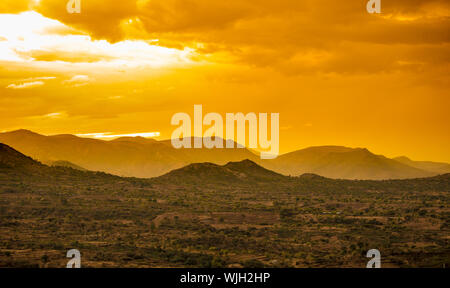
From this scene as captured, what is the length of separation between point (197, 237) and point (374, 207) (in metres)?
36.3

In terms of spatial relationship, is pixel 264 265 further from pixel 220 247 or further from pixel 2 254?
pixel 2 254

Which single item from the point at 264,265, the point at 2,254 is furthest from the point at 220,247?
the point at 2,254

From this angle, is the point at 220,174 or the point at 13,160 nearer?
the point at 13,160

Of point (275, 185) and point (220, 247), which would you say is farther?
point (275, 185)

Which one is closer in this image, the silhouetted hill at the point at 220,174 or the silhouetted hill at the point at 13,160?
the silhouetted hill at the point at 13,160

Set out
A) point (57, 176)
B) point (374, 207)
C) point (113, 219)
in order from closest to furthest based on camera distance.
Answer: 1. point (113, 219)
2. point (374, 207)
3. point (57, 176)

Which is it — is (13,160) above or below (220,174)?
above

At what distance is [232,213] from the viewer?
264 feet

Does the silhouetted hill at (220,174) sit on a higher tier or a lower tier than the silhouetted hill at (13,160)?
lower

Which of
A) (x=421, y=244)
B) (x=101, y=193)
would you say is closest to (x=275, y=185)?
(x=101, y=193)

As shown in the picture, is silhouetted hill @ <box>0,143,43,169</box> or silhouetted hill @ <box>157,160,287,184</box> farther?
silhouetted hill @ <box>157,160,287,184</box>

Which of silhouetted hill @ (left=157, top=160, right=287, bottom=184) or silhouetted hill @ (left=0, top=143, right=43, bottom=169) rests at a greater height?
silhouetted hill @ (left=0, top=143, right=43, bottom=169)
